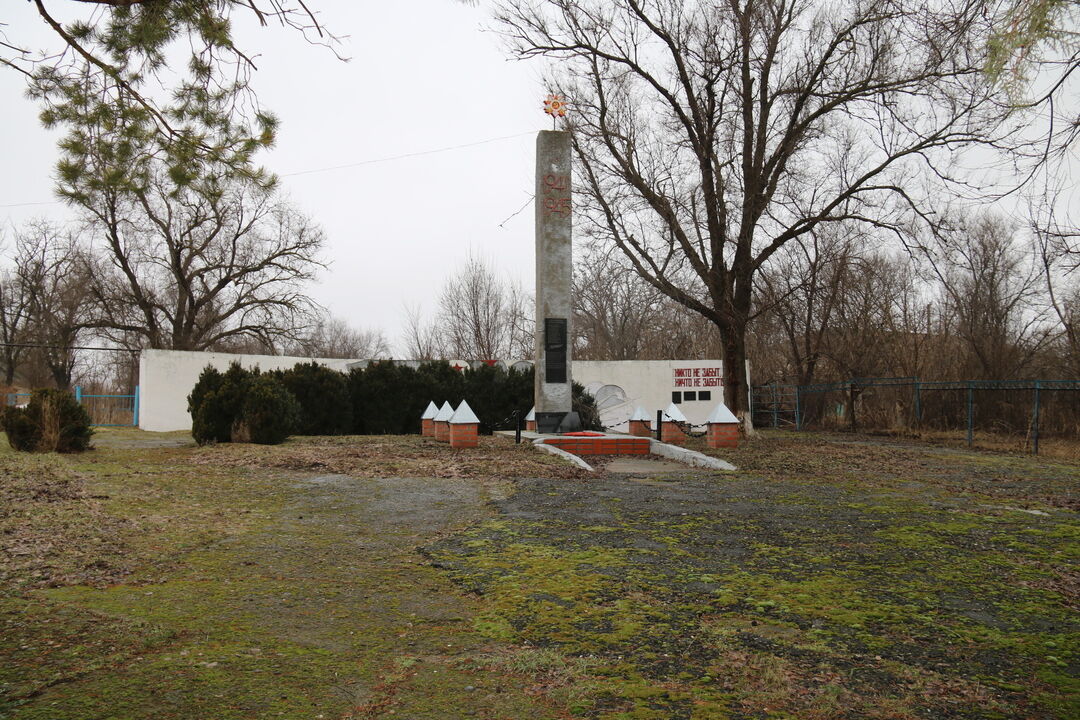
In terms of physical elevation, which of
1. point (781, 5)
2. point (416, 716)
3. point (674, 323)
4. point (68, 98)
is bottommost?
point (416, 716)

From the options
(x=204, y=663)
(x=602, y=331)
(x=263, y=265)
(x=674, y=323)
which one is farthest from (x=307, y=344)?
(x=204, y=663)

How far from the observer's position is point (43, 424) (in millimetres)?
10188

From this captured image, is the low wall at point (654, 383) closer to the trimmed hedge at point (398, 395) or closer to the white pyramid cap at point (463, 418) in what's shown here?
the trimmed hedge at point (398, 395)

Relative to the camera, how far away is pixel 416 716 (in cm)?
248

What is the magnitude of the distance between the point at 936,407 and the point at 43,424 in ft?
65.8

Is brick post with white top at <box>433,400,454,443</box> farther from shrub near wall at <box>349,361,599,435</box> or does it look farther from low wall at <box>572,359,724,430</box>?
low wall at <box>572,359,724,430</box>

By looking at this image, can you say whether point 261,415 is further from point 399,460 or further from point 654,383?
point 654,383

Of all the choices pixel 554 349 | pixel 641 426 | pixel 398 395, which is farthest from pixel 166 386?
pixel 641 426

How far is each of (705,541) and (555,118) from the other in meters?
13.6

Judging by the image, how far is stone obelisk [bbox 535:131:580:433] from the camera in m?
15.6

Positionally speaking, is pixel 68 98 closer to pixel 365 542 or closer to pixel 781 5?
pixel 365 542

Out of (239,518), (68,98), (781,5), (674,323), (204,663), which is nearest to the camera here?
(204,663)

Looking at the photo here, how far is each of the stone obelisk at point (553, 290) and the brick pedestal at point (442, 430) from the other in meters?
1.98

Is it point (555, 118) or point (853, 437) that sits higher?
point (555, 118)
